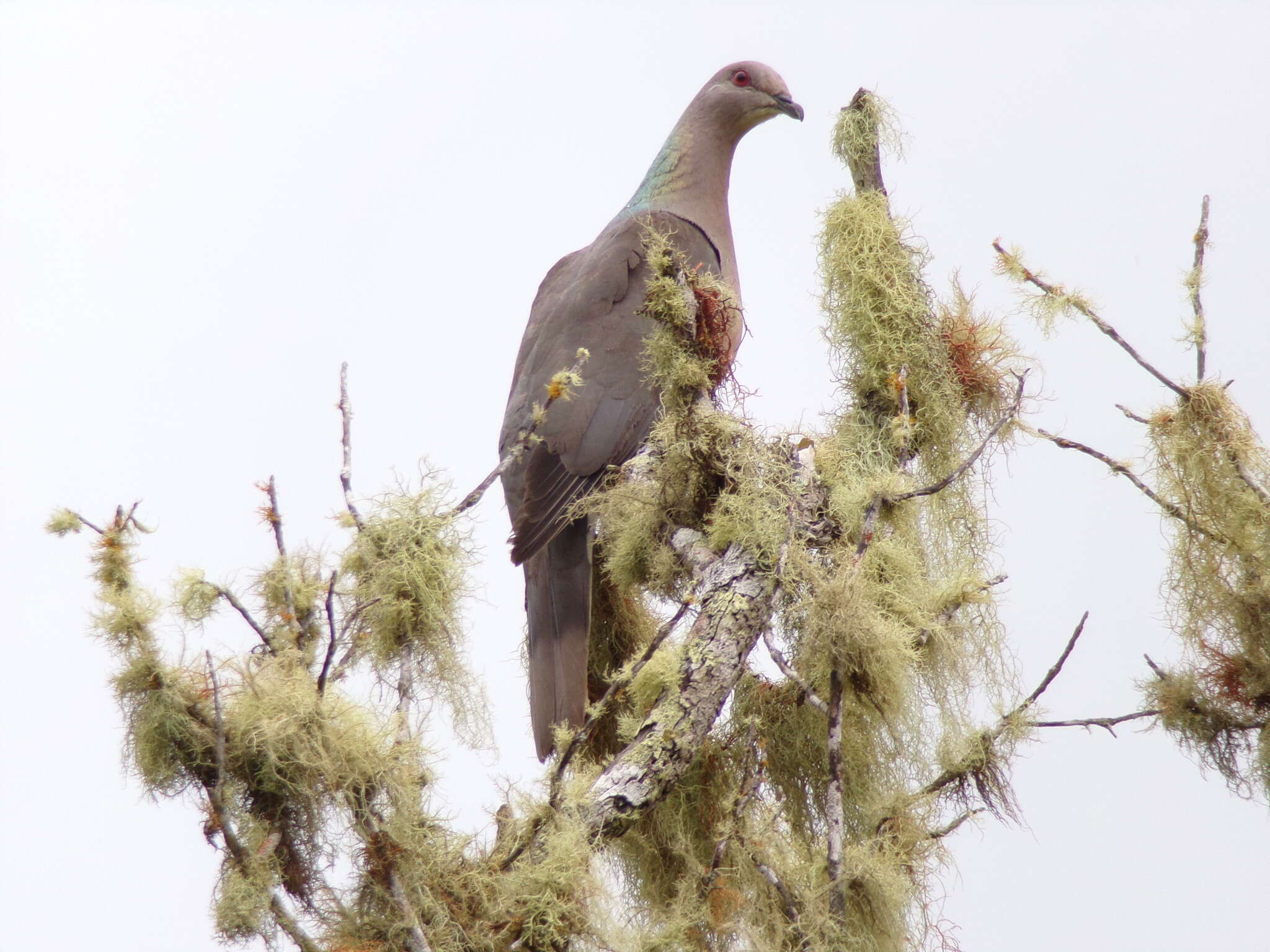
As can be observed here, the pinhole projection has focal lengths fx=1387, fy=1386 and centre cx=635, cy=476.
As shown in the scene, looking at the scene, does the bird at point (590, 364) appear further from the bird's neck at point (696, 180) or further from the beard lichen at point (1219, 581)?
the beard lichen at point (1219, 581)

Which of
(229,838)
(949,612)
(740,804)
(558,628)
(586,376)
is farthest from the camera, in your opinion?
(586,376)

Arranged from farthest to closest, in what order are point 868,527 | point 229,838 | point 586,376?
point 586,376 < point 868,527 < point 229,838

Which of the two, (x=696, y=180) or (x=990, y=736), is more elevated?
(x=696, y=180)

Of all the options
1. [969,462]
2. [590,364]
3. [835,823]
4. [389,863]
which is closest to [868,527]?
[969,462]

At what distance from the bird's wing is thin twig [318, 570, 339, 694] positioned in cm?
84

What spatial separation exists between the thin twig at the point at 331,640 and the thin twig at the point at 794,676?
816mm

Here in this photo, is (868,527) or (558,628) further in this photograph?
(558,628)

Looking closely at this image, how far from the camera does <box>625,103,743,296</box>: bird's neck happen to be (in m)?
4.14

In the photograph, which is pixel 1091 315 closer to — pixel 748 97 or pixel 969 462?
pixel 969 462

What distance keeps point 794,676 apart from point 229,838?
1.01 m

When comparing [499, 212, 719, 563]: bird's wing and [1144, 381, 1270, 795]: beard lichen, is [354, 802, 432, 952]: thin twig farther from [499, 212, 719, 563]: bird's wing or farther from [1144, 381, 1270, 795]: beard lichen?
[1144, 381, 1270, 795]: beard lichen

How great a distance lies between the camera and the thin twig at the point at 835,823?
2398 millimetres

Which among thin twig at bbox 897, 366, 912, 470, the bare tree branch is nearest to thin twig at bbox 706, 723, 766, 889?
thin twig at bbox 897, 366, 912, 470

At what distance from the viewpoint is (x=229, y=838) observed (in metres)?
2.11
